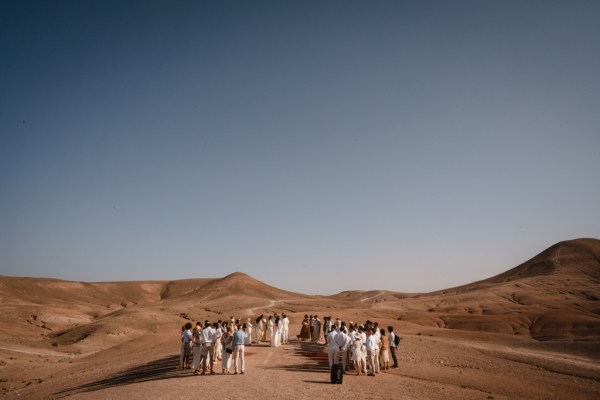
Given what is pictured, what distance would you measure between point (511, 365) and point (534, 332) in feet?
117

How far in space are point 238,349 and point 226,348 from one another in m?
0.54

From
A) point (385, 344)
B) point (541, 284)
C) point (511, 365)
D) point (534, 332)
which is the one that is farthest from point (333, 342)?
point (541, 284)

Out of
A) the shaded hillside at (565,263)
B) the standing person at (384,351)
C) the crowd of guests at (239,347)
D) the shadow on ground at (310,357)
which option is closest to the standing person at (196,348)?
the crowd of guests at (239,347)

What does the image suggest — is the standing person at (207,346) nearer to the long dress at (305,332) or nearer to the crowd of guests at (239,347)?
the crowd of guests at (239,347)

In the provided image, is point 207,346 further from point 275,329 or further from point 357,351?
point 275,329

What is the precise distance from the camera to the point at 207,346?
61.7 feet

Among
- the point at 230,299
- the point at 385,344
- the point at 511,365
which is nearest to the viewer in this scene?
the point at 385,344

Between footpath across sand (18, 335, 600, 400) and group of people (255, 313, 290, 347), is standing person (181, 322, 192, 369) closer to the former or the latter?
footpath across sand (18, 335, 600, 400)

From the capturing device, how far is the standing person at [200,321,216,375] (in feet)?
60.8

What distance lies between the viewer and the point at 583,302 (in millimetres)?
81125

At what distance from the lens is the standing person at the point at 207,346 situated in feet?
60.8

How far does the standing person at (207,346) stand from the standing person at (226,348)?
0.46 meters

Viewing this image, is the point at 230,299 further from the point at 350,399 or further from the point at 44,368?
the point at 350,399

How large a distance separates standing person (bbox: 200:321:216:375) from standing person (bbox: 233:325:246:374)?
3.36 ft
